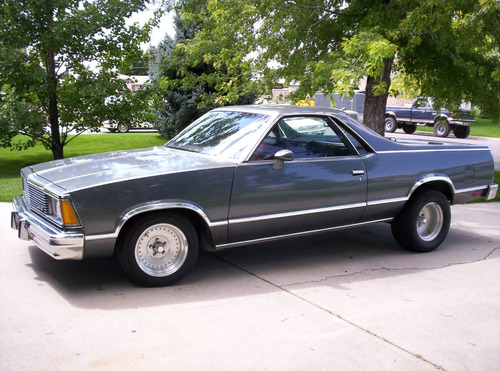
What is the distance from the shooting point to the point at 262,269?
5.73 m

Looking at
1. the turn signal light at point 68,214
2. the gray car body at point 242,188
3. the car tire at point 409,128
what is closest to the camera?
the turn signal light at point 68,214

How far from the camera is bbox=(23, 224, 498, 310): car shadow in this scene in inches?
193

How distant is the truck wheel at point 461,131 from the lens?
24031mm

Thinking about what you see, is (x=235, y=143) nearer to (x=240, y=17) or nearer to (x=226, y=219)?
(x=226, y=219)

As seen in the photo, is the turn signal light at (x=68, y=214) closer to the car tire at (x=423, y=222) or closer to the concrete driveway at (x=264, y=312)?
the concrete driveway at (x=264, y=312)

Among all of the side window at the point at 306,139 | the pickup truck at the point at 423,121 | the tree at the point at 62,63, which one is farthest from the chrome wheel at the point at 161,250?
the pickup truck at the point at 423,121

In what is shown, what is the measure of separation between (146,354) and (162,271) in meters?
1.31

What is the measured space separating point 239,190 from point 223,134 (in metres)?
0.92

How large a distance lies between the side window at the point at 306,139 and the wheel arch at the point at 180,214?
843 mm

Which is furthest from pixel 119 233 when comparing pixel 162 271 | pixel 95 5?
pixel 95 5

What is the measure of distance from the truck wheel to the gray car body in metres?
18.5

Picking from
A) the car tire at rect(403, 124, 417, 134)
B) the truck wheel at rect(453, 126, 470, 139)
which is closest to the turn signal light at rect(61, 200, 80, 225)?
the truck wheel at rect(453, 126, 470, 139)

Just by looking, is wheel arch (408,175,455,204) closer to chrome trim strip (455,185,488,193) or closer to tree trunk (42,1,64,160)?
chrome trim strip (455,185,488,193)

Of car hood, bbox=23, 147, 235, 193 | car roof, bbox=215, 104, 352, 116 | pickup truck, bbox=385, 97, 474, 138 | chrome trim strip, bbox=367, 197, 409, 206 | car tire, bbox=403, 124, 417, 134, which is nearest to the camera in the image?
car hood, bbox=23, 147, 235, 193
